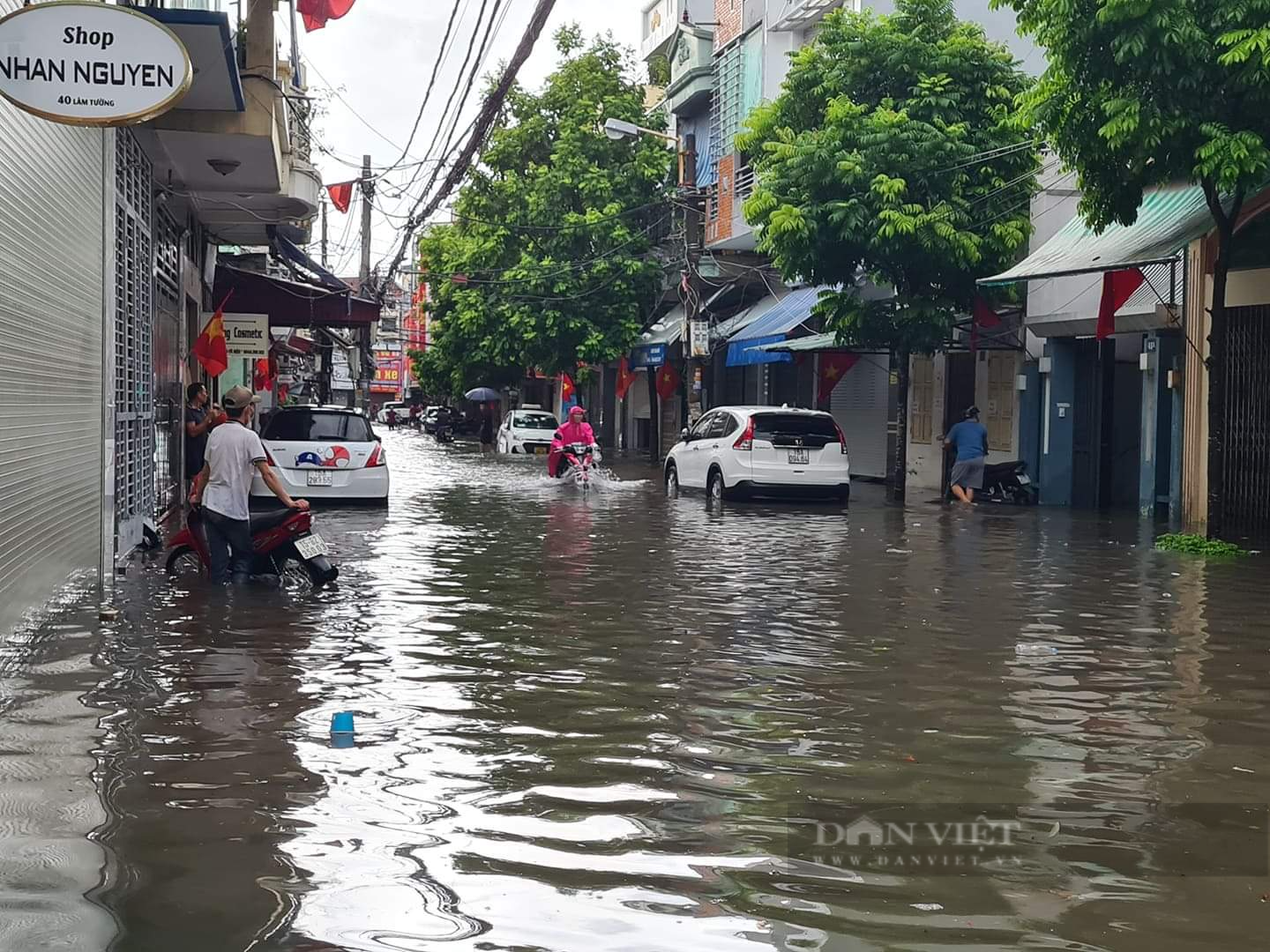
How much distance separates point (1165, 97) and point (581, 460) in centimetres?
1558

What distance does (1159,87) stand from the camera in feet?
54.0

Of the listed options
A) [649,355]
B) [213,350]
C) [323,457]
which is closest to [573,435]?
[213,350]

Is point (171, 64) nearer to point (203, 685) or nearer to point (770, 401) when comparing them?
point (203, 685)

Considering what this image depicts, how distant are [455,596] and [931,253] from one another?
1503 centimetres

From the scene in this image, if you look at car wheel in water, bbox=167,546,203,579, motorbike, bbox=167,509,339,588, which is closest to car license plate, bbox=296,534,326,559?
motorbike, bbox=167,509,339,588

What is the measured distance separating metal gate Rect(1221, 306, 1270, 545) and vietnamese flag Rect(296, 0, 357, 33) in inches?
486

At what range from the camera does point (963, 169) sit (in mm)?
26219

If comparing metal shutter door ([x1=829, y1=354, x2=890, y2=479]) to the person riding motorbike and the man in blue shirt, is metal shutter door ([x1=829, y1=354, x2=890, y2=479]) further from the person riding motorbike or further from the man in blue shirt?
the man in blue shirt

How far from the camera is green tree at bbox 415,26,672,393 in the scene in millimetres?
46375

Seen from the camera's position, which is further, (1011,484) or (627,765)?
(1011,484)

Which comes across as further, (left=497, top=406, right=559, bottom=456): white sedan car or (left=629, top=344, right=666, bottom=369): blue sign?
(left=497, top=406, right=559, bottom=456): white sedan car

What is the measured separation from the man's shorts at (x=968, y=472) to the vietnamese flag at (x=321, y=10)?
1149cm

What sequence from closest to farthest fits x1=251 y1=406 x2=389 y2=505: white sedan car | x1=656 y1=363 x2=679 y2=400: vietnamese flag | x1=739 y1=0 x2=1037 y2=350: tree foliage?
1. x1=251 y1=406 x2=389 y2=505: white sedan car
2. x1=739 y1=0 x2=1037 y2=350: tree foliage
3. x1=656 y1=363 x2=679 y2=400: vietnamese flag

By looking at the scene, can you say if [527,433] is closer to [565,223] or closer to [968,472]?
[565,223]
